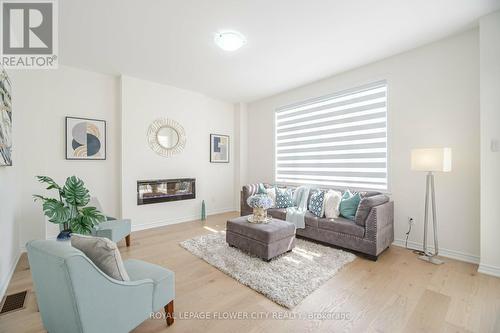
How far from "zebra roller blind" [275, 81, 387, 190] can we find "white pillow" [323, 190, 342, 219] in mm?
597

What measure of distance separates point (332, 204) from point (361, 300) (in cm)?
155

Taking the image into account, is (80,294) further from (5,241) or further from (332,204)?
(332,204)

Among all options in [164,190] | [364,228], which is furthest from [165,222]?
[364,228]

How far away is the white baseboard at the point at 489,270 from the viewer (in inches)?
95.2

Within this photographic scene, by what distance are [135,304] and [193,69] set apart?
3.49 meters

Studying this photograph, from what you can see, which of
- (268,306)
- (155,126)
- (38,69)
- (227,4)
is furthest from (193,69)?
(268,306)

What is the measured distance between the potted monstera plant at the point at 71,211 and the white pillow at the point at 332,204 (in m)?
2.97

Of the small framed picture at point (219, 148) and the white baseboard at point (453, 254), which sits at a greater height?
the small framed picture at point (219, 148)

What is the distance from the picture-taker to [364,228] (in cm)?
293

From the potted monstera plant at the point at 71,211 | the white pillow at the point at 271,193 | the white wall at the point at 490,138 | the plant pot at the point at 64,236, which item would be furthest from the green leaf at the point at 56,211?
the white wall at the point at 490,138

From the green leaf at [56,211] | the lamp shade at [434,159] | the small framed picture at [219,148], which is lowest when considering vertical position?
the green leaf at [56,211]

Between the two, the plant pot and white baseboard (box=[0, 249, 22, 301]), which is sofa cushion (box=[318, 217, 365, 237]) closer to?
the plant pot

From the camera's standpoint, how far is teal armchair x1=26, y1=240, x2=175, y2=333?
3.80 feet

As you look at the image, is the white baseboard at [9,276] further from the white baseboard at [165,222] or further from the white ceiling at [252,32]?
the white ceiling at [252,32]
